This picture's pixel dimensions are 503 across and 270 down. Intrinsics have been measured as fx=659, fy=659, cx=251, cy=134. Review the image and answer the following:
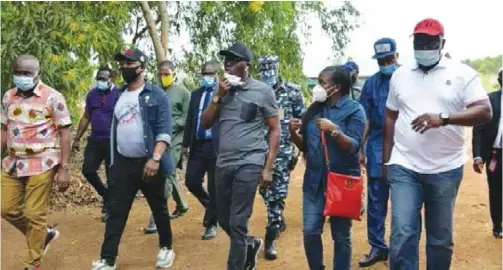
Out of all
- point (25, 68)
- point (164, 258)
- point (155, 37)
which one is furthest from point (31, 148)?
point (155, 37)

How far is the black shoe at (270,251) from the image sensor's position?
19.2ft

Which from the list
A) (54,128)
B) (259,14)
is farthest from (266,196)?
(259,14)

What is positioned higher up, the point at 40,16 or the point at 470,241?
the point at 40,16

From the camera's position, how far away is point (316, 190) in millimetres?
4648

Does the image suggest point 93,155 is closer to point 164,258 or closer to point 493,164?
point 164,258

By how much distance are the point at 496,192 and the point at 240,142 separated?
10.6 feet

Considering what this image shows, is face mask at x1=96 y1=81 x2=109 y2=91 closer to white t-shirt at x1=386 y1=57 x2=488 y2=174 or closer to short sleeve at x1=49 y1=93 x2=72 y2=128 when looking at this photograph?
short sleeve at x1=49 y1=93 x2=72 y2=128

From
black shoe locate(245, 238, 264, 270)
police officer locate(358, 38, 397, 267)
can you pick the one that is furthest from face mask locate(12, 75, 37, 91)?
police officer locate(358, 38, 397, 267)

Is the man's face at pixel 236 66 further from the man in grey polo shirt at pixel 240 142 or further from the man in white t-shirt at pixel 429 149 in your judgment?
the man in white t-shirt at pixel 429 149

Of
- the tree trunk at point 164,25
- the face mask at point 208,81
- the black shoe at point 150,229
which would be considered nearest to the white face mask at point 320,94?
the face mask at point 208,81

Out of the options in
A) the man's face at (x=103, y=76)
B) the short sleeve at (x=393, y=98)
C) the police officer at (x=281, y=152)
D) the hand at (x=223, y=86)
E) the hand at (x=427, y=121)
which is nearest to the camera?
the hand at (x=427, y=121)

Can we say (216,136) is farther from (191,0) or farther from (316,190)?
(191,0)

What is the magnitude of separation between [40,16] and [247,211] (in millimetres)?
4493

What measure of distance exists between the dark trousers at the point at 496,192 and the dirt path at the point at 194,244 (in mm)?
195
